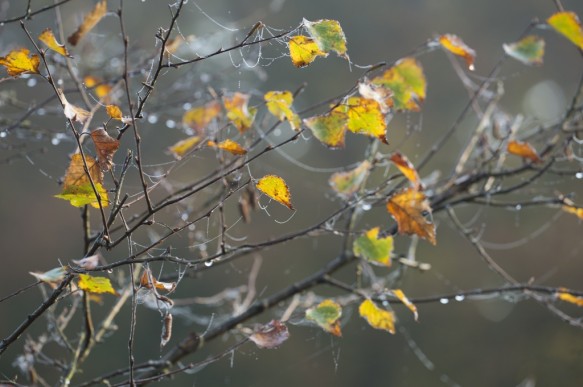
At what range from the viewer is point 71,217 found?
20.3 ft

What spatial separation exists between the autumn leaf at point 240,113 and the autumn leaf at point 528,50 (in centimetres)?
54

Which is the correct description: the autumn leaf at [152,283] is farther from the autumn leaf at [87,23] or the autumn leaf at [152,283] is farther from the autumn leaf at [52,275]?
the autumn leaf at [87,23]

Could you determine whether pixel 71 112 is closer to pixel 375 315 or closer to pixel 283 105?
pixel 283 105

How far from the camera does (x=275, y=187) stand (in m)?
0.75

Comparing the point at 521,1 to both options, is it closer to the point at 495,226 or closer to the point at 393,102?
the point at 495,226

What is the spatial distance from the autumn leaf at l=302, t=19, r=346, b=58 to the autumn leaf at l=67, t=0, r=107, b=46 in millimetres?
412

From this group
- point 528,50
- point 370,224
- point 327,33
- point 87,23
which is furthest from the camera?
point 370,224

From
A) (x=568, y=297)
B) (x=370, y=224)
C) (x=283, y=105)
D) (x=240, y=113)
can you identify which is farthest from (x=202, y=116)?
(x=370, y=224)

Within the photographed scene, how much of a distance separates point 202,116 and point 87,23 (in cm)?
35

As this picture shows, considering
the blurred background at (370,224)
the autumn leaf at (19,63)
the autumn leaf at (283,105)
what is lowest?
the blurred background at (370,224)

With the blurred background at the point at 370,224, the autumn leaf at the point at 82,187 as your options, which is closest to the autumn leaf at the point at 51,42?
the autumn leaf at the point at 82,187

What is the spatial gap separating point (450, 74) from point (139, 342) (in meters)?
3.94

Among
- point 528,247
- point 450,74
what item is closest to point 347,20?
point 450,74

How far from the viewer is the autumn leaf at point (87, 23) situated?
942mm
